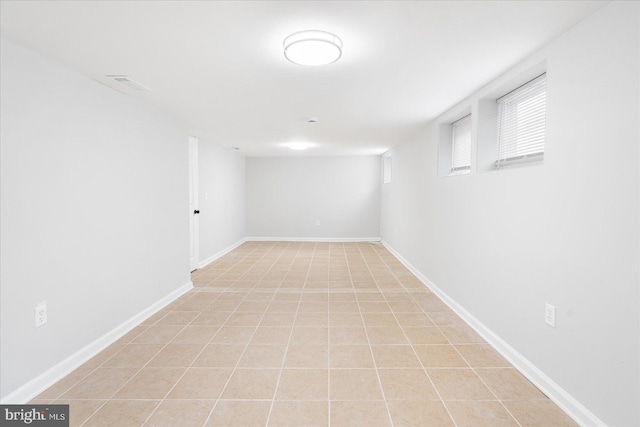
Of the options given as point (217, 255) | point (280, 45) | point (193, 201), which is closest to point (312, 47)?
point (280, 45)

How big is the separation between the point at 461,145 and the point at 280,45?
8.30 feet

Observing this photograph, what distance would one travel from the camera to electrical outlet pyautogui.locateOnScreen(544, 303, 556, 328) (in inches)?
77.8

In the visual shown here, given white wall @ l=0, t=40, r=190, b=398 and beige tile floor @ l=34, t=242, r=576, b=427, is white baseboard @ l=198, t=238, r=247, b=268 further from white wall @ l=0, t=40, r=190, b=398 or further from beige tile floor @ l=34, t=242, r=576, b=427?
white wall @ l=0, t=40, r=190, b=398

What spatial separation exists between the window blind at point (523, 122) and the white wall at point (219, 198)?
4517mm

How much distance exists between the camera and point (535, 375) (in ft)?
6.94

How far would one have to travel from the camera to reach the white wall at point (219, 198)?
226 inches

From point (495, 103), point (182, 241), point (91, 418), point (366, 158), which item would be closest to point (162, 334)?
point (91, 418)

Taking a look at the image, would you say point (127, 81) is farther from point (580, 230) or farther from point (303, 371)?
point (580, 230)

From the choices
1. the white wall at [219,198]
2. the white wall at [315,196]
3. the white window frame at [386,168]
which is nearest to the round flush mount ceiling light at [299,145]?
the white wall at [219,198]

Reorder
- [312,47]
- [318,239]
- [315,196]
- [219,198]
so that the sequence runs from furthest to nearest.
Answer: [318,239]
[315,196]
[219,198]
[312,47]

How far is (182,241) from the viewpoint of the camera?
13.4 feet

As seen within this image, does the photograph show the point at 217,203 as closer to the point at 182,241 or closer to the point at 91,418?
the point at 182,241

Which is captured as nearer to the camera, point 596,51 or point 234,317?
point 596,51

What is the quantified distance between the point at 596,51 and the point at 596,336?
145cm
